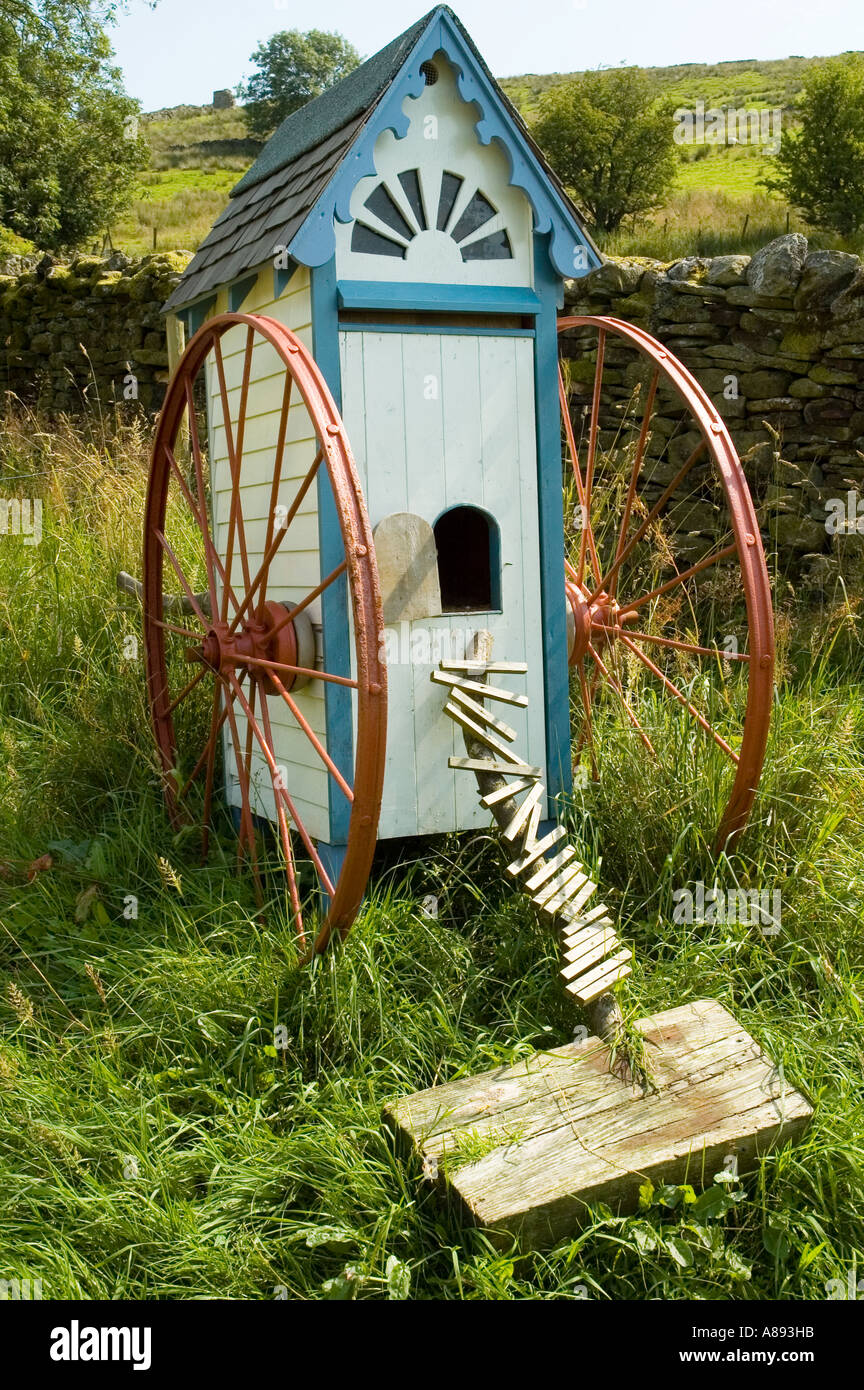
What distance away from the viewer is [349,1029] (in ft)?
9.73

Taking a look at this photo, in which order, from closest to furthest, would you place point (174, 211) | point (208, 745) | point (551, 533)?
point (551, 533) → point (208, 745) → point (174, 211)

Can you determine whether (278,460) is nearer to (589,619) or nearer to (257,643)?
(257,643)

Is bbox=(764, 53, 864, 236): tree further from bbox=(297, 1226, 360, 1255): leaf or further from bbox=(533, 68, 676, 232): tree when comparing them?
bbox=(297, 1226, 360, 1255): leaf

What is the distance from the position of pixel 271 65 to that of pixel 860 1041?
49.8m

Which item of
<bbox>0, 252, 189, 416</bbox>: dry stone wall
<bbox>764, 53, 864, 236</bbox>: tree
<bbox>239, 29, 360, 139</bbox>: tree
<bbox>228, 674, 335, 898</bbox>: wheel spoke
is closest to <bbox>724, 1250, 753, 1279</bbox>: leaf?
<bbox>228, 674, 335, 898</bbox>: wheel spoke

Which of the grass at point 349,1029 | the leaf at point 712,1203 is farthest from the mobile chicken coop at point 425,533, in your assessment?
the leaf at point 712,1203

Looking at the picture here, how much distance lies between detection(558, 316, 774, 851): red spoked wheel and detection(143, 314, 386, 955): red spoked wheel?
993mm

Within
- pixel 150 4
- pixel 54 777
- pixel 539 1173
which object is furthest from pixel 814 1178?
pixel 150 4

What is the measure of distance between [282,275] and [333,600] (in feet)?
3.26

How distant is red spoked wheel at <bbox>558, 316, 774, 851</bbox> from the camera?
3.41 m

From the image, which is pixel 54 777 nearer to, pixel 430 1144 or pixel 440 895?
pixel 440 895

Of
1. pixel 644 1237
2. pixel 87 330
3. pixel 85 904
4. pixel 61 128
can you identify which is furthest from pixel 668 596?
pixel 61 128

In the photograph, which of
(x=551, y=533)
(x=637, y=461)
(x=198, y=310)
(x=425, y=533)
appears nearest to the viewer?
(x=425, y=533)

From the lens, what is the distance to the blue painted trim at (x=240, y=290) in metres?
3.83
